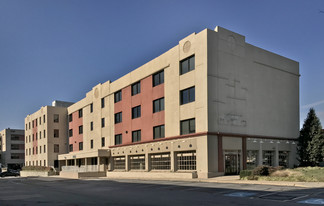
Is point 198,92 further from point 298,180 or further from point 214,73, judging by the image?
point 298,180

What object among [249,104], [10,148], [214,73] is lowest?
[10,148]

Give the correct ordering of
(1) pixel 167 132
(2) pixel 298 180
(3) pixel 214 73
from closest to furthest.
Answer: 1. (2) pixel 298 180
2. (3) pixel 214 73
3. (1) pixel 167 132

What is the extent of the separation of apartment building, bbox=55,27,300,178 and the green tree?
1.41 m

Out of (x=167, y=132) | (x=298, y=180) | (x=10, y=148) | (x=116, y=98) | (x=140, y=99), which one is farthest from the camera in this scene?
(x=10, y=148)

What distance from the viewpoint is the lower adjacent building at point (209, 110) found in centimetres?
3294

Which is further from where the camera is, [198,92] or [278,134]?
[278,134]

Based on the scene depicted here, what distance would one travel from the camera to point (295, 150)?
133 ft

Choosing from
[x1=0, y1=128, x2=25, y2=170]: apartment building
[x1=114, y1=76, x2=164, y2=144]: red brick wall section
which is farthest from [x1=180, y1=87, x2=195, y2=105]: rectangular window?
[x1=0, y1=128, x2=25, y2=170]: apartment building

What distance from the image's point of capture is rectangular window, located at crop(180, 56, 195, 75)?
35.2m

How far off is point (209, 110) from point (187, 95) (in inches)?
164

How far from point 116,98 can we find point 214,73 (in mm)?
22648

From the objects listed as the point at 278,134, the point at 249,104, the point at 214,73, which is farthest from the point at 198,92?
the point at 278,134

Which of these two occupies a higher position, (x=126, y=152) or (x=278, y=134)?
(x=278, y=134)

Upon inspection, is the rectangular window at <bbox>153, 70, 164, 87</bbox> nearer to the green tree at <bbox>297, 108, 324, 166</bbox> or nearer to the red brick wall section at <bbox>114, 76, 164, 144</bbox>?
the red brick wall section at <bbox>114, 76, 164, 144</bbox>
